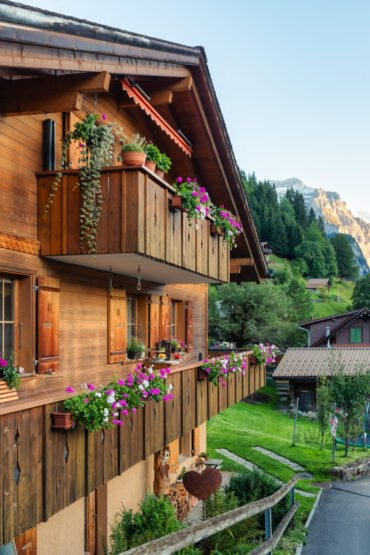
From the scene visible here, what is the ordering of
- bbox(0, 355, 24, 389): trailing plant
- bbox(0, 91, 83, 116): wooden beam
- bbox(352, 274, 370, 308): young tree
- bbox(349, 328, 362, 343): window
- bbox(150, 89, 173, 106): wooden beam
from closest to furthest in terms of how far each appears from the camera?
bbox(0, 91, 83, 116): wooden beam → bbox(0, 355, 24, 389): trailing plant → bbox(150, 89, 173, 106): wooden beam → bbox(349, 328, 362, 343): window → bbox(352, 274, 370, 308): young tree

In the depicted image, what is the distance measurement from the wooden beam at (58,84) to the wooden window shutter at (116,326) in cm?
423

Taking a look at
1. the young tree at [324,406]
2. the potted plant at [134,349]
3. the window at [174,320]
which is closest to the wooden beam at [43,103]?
the potted plant at [134,349]

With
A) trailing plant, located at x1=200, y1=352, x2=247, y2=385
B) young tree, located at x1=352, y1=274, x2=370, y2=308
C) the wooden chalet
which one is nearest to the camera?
the wooden chalet

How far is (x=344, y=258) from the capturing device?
139375mm

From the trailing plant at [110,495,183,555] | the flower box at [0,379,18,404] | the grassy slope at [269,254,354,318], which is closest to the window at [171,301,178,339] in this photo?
the trailing plant at [110,495,183,555]

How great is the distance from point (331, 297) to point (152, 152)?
108m

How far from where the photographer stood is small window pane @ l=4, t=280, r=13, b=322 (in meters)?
8.72

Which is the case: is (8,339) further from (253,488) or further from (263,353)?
(263,353)

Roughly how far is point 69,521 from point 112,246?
16.4ft

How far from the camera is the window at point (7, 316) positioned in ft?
28.3

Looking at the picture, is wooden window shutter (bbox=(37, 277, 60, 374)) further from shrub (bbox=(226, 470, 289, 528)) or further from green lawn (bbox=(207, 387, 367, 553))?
green lawn (bbox=(207, 387, 367, 553))

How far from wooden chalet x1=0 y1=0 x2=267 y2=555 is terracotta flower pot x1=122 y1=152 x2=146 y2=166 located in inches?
13.3

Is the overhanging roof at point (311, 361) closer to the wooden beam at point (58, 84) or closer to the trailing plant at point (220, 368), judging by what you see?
the trailing plant at point (220, 368)

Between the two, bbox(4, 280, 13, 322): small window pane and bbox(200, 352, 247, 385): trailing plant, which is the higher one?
bbox(4, 280, 13, 322): small window pane
